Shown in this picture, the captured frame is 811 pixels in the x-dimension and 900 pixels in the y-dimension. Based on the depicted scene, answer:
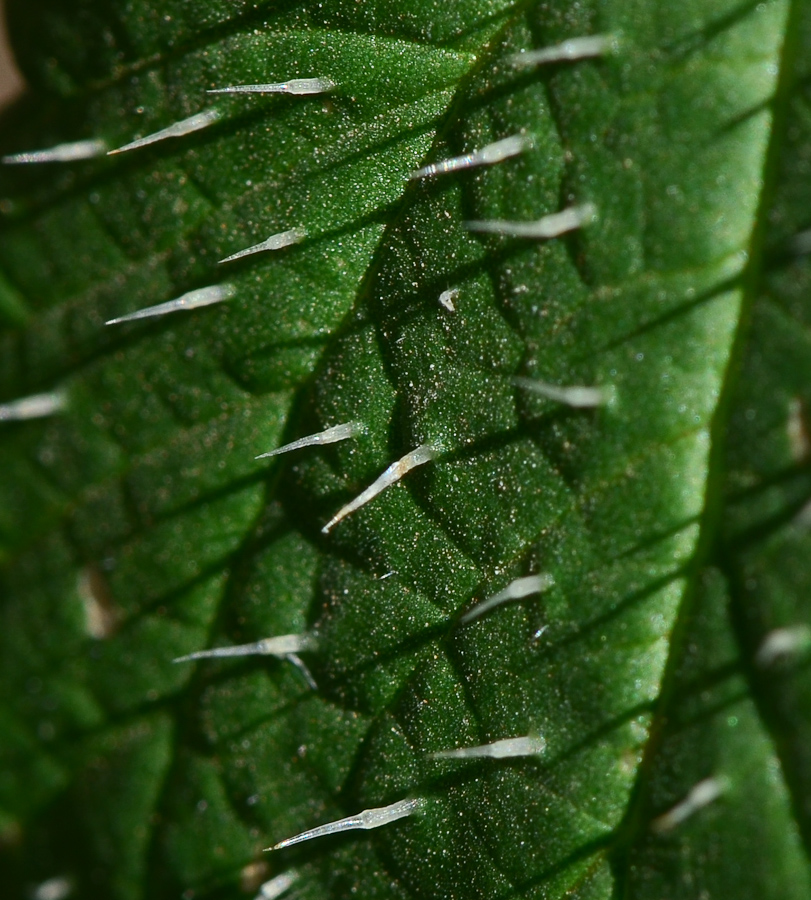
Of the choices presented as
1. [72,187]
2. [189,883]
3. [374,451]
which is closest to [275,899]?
[189,883]

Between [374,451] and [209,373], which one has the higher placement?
[209,373]

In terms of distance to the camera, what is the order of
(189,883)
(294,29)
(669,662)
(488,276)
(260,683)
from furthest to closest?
(189,883) → (260,683) → (294,29) → (488,276) → (669,662)

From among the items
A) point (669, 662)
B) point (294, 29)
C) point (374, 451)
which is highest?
point (294, 29)

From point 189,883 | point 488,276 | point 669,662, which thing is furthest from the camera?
point 189,883

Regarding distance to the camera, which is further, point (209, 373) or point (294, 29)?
point (209, 373)

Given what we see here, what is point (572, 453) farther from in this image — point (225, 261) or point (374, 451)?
point (225, 261)

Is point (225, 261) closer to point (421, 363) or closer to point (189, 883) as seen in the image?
point (421, 363)
